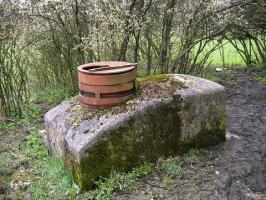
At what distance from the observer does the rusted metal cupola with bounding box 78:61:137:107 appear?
448 centimetres

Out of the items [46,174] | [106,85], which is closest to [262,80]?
[106,85]

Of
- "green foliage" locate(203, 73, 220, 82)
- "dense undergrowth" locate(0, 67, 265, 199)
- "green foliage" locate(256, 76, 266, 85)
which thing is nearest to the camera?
"dense undergrowth" locate(0, 67, 265, 199)

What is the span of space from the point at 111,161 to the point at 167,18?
333 cm

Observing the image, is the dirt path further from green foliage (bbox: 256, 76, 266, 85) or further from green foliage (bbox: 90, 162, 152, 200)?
green foliage (bbox: 256, 76, 266, 85)

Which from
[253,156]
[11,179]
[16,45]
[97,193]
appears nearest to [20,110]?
[16,45]

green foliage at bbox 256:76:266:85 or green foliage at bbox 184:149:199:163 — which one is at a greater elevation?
green foliage at bbox 256:76:266:85

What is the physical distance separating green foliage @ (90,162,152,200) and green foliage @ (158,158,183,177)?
16 centimetres

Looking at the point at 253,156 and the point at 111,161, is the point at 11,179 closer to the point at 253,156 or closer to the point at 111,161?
the point at 111,161

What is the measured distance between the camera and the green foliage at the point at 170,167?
4.39 m

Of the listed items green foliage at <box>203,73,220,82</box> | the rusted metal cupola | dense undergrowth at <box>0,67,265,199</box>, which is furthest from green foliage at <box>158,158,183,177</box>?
green foliage at <box>203,73,220,82</box>

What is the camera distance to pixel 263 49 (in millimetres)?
10328

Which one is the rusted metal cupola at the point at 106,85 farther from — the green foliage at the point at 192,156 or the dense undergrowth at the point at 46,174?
the green foliage at the point at 192,156

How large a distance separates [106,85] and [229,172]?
1668 mm

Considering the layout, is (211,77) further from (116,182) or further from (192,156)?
(116,182)
